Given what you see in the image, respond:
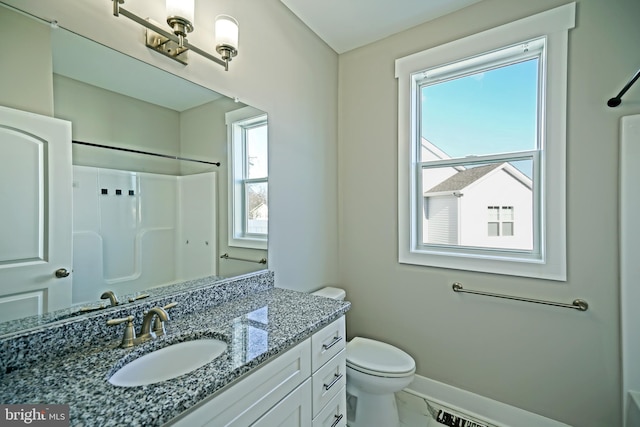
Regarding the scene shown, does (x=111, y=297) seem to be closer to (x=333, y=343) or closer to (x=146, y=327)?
(x=146, y=327)

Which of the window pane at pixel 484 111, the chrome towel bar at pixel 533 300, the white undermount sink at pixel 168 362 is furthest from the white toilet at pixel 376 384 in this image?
the window pane at pixel 484 111

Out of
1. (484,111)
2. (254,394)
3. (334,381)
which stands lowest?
(334,381)

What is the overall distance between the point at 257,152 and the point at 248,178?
174mm

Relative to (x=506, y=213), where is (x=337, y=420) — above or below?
below

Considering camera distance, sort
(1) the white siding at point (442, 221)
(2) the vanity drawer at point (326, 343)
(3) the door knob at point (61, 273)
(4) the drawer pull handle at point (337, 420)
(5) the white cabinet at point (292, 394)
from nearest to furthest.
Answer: (5) the white cabinet at point (292, 394)
(3) the door knob at point (61, 273)
(2) the vanity drawer at point (326, 343)
(4) the drawer pull handle at point (337, 420)
(1) the white siding at point (442, 221)

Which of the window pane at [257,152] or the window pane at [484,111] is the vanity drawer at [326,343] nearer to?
the window pane at [257,152]

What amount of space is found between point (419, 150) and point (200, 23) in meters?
1.61

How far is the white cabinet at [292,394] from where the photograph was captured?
758 mm

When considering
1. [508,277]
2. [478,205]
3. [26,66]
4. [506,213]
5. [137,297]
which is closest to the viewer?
[26,66]

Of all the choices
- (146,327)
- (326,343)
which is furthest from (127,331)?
(326,343)

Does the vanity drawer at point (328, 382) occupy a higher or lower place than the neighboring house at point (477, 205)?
lower

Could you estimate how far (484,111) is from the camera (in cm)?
188

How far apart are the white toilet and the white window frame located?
27.8 inches

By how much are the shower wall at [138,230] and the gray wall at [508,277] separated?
1.29 m
